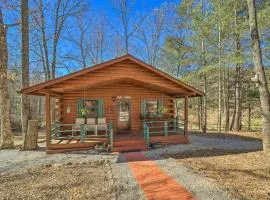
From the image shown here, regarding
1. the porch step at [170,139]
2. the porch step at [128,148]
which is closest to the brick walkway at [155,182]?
the porch step at [128,148]

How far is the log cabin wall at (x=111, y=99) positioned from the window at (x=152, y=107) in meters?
0.27

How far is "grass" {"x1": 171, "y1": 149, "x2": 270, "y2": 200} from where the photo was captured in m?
5.43

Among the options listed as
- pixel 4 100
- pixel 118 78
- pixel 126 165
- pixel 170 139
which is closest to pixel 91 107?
pixel 118 78

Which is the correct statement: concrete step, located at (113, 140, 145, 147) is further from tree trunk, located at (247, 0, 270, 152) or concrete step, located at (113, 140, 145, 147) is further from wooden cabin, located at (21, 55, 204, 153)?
tree trunk, located at (247, 0, 270, 152)

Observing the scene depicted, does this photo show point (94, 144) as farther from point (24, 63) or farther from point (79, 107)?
point (24, 63)

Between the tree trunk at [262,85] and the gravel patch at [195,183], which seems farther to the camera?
the tree trunk at [262,85]

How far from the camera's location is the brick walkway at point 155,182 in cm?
522

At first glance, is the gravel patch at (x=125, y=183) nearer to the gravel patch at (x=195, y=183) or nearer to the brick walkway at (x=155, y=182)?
the brick walkway at (x=155, y=182)

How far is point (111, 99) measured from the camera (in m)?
13.5

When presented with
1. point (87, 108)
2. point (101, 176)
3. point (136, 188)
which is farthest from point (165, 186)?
point (87, 108)

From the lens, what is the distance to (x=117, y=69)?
38.0ft

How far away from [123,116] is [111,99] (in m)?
1.28

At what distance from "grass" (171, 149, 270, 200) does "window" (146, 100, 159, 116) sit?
4.73 metres

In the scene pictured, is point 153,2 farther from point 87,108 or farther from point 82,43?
point 87,108
